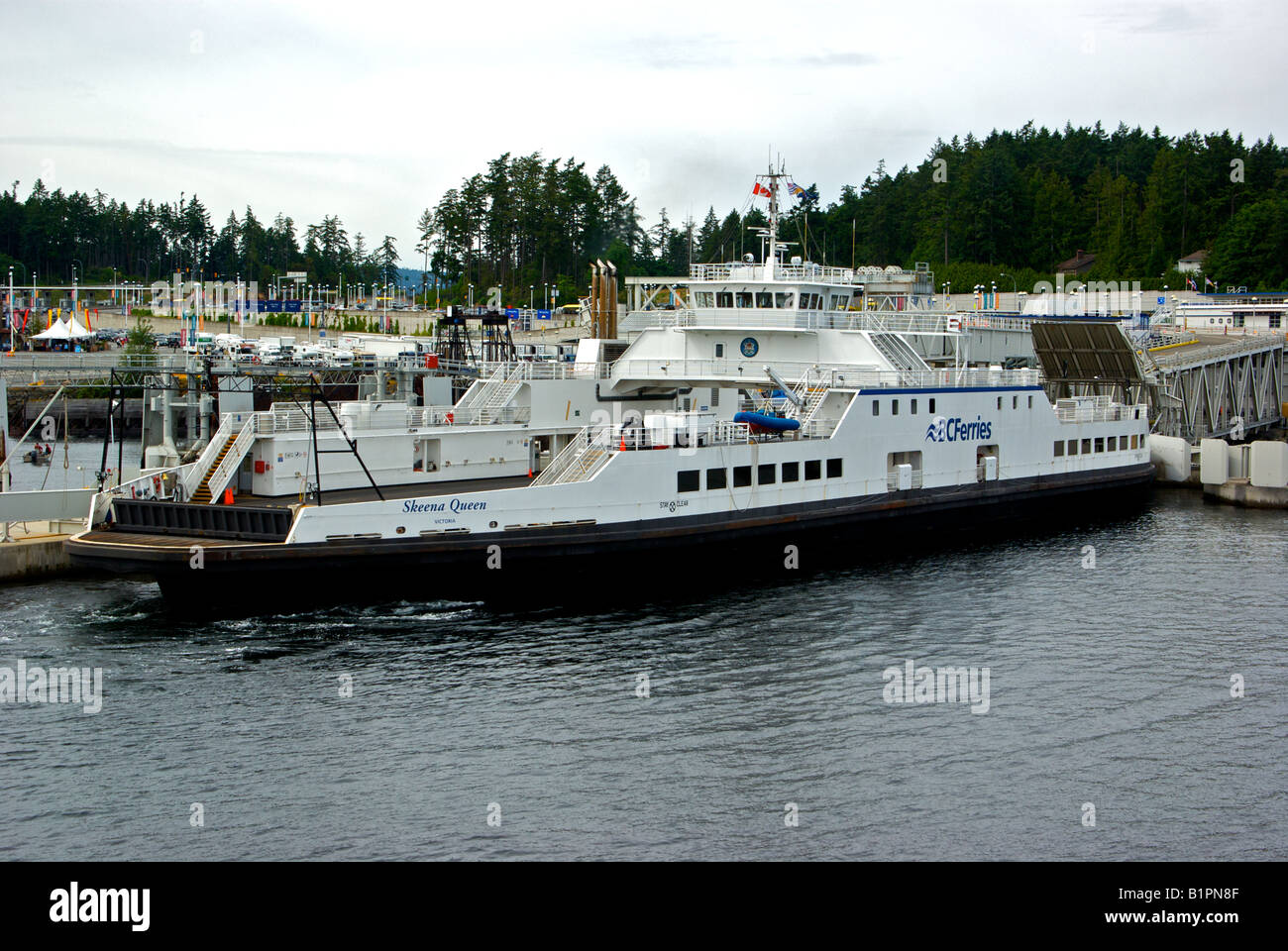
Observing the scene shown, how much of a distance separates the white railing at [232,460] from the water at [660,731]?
10.1 feet

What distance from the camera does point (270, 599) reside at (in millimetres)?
28234

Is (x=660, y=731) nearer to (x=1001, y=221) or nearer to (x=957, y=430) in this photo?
(x=957, y=430)

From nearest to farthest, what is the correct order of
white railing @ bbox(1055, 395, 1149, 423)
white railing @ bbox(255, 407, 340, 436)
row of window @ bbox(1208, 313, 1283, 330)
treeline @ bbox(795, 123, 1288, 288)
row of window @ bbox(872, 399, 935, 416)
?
white railing @ bbox(255, 407, 340, 436) < row of window @ bbox(872, 399, 935, 416) < white railing @ bbox(1055, 395, 1149, 423) < row of window @ bbox(1208, 313, 1283, 330) < treeline @ bbox(795, 123, 1288, 288)

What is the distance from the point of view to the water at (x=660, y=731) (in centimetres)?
1753

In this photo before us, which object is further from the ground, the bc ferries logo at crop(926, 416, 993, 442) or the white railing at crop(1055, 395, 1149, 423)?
the white railing at crop(1055, 395, 1149, 423)

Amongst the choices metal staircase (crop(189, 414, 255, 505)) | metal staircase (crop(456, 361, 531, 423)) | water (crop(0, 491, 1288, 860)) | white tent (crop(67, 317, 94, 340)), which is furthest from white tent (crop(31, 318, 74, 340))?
metal staircase (crop(189, 414, 255, 505))

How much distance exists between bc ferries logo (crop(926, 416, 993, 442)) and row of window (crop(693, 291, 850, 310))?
574 centimetres

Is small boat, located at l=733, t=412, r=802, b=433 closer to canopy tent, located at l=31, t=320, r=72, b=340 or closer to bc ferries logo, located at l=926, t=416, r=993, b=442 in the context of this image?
bc ferries logo, located at l=926, t=416, r=993, b=442

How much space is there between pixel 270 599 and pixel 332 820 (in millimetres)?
11482

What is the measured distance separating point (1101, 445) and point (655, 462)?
22.1 m

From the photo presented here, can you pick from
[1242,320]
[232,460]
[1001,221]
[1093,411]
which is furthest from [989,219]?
[232,460]

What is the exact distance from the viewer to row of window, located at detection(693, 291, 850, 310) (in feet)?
132
